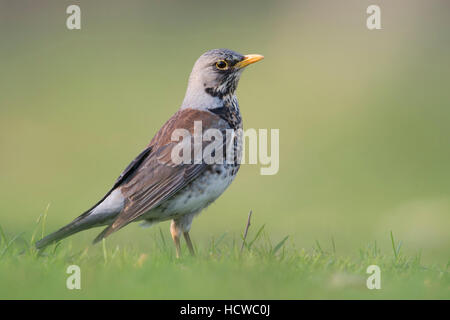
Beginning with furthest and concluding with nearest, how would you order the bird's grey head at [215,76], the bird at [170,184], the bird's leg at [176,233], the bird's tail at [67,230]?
1. the bird's grey head at [215,76]
2. the bird's leg at [176,233]
3. the bird at [170,184]
4. the bird's tail at [67,230]

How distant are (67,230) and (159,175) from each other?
102cm

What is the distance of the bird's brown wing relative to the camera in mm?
6668

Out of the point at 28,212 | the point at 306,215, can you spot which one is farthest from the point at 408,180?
the point at 28,212

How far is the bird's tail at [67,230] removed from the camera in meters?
6.57

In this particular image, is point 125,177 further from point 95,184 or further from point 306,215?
point 95,184

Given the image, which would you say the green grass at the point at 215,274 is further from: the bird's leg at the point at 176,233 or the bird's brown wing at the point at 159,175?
the bird's brown wing at the point at 159,175

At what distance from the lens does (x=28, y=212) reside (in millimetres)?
11891

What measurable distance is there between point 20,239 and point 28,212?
478 cm

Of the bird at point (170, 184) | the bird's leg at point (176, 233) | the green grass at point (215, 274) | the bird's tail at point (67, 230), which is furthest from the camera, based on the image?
the bird's leg at point (176, 233)

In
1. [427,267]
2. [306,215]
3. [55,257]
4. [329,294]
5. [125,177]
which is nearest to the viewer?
[329,294]

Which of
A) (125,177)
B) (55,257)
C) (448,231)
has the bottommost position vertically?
(448,231)

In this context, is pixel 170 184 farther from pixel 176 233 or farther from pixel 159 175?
pixel 176 233

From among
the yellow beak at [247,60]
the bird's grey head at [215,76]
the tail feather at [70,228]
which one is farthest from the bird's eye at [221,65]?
the tail feather at [70,228]

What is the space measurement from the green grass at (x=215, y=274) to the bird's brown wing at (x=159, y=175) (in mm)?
408
